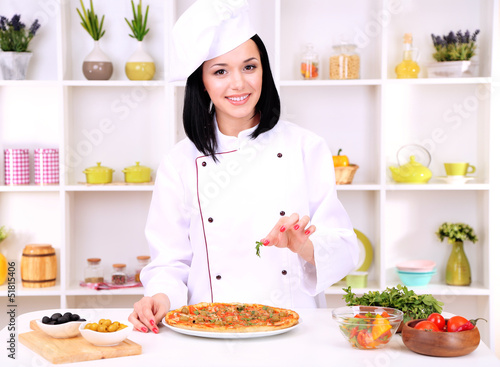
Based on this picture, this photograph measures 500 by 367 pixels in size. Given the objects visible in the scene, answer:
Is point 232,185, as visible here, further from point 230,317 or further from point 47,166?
point 47,166

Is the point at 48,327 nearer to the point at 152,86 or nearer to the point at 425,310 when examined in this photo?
the point at 425,310

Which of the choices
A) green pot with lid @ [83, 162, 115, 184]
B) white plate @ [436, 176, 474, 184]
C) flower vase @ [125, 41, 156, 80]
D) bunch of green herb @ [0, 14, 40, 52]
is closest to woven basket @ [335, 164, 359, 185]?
white plate @ [436, 176, 474, 184]

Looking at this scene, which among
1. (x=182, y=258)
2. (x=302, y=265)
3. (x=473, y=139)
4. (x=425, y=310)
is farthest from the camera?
(x=473, y=139)

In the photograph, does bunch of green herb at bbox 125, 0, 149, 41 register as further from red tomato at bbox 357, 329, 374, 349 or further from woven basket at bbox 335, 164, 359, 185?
red tomato at bbox 357, 329, 374, 349

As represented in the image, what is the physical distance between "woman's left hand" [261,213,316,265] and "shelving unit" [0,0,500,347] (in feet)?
6.68

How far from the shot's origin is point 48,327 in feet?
5.26

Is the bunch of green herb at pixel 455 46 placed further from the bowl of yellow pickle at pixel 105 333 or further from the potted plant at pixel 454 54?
the bowl of yellow pickle at pixel 105 333

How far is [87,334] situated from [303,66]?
2384 mm

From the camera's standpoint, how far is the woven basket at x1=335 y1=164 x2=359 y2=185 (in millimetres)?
3506

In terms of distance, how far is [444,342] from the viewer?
148 cm

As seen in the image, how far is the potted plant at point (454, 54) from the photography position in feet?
11.6

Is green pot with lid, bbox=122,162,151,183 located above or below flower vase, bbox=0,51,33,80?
below

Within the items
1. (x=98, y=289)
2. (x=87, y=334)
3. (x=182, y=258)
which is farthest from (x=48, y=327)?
(x=98, y=289)

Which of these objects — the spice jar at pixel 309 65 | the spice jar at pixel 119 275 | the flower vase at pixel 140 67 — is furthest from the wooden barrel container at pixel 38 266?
the spice jar at pixel 309 65
